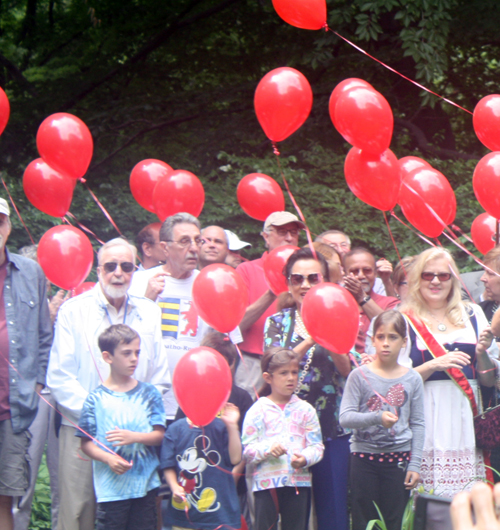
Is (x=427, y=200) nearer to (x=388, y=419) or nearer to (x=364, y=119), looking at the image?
(x=364, y=119)

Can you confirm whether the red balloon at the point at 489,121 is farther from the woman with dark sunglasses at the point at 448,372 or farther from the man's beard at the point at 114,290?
the man's beard at the point at 114,290

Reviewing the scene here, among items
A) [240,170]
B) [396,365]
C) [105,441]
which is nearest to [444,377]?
[396,365]

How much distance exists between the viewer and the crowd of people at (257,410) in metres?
3.40

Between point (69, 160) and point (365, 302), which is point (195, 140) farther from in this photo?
point (365, 302)

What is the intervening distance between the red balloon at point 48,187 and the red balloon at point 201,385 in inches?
72.3

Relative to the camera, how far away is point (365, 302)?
160 inches

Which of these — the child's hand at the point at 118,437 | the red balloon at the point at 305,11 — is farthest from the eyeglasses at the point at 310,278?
the red balloon at the point at 305,11

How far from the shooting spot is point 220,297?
349 cm

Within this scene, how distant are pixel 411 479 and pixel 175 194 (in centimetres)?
217

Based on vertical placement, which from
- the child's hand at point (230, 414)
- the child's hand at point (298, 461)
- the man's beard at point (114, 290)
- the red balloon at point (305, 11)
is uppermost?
the red balloon at point (305, 11)

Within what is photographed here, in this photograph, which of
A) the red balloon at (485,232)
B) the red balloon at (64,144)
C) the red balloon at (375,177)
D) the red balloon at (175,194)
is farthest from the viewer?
the red balloon at (485,232)

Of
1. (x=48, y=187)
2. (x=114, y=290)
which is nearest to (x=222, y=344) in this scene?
(x=114, y=290)

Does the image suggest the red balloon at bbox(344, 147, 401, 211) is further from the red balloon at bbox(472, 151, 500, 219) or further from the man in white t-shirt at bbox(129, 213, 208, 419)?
the man in white t-shirt at bbox(129, 213, 208, 419)

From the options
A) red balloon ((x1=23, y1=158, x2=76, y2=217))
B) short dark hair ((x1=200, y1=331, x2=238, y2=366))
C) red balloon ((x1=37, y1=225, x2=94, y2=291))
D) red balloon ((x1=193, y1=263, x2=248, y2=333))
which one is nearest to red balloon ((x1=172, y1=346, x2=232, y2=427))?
red balloon ((x1=193, y1=263, x2=248, y2=333))
